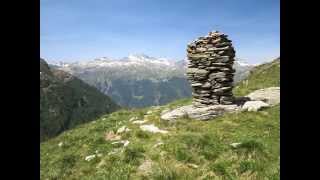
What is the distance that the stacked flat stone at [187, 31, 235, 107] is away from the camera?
30781mm

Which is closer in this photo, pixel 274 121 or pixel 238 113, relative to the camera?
pixel 274 121

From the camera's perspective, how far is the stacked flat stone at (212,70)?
1212 inches

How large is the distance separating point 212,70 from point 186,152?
1550 centimetres

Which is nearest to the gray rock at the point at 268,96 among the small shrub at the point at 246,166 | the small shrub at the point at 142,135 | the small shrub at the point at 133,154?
the small shrub at the point at 142,135

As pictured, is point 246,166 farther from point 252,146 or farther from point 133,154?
point 133,154

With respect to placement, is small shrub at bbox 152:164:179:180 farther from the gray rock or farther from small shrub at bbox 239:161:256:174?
the gray rock

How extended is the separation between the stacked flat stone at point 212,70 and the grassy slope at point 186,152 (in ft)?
12.6

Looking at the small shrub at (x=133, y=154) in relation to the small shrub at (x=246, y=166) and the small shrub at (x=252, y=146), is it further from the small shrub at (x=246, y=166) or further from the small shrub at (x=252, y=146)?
the small shrub at (x=246, y=166)

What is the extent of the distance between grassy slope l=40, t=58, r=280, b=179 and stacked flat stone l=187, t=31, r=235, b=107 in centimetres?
385

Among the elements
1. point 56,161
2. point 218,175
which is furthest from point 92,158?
point 218,175

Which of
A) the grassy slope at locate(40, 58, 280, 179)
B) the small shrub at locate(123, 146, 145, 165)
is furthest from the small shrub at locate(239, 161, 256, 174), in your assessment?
the small shrub at locate(123, 146, 145, 165)
